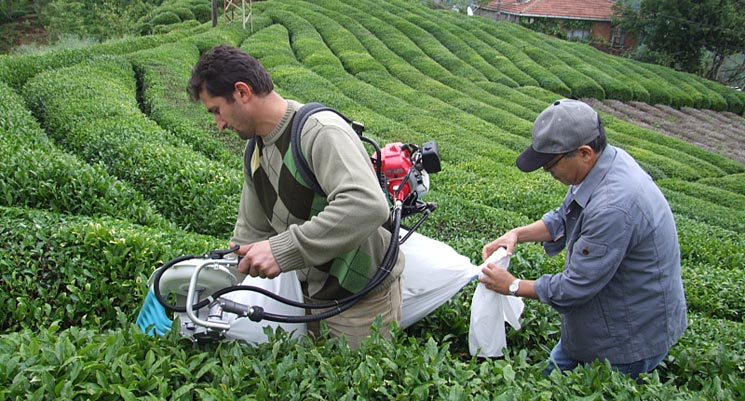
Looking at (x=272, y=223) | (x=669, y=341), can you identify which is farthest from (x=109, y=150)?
(x=669, y=341)

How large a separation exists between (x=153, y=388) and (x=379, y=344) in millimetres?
939

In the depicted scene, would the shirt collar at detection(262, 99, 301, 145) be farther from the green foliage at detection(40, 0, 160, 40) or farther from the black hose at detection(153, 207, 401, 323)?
the green foliage at detection(40, 0, 160, 40)

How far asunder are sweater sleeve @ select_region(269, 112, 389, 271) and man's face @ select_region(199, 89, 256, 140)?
1.14ft

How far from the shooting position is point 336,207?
2.11 metres

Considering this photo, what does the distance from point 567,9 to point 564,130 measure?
143ft

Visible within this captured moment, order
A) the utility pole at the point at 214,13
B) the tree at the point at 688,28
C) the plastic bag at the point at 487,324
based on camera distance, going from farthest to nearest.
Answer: the tree at the point at 688,28
the utility pole at the point at 214,13
the plastic bag at the point at 487,324

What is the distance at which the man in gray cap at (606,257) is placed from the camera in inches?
96.3

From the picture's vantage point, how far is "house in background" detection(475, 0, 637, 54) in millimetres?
→ 41219

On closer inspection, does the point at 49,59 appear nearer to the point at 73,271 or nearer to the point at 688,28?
the point at 73,271

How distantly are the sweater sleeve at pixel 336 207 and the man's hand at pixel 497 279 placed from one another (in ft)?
2.79

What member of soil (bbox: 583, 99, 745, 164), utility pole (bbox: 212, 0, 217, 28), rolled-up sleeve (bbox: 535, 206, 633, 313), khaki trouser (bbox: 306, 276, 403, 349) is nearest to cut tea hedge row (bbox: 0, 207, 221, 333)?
khaki trouser (bbox: 306, 276, 403, 349)

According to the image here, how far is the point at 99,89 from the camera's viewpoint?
11305 millimetres

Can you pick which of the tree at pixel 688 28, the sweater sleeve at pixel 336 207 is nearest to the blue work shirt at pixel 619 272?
the sweater sleeve at pixel 336 207

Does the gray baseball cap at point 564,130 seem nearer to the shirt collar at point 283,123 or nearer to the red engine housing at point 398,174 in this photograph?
the red engine housing at point 398,174
